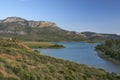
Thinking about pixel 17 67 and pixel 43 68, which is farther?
pixel 43 68

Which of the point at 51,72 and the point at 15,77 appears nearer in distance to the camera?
the point at 15,77

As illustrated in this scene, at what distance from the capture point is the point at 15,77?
15.5 m

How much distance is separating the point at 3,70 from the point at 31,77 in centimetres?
184

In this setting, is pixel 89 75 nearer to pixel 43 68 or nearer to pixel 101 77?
pixel 101 77

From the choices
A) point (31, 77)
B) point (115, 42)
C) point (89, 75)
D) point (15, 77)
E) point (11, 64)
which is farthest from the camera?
point (115, 42)

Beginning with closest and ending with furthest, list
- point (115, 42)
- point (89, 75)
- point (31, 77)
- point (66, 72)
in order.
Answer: point (31, 77) < point (66, 72) < point (89, 75) < point (115, 42)

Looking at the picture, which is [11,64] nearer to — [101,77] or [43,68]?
[43,68]

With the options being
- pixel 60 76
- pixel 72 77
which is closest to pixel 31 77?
pixel 60 76

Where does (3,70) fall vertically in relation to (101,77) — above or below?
above

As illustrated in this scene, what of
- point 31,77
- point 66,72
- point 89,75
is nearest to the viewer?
point 31,77

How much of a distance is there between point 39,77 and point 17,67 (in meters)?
1.64

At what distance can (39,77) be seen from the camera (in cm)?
1745

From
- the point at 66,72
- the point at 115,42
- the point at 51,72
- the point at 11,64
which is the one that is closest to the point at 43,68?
the point at 51,72

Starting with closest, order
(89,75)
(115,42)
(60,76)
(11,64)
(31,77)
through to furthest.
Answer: (31,77) < (11,64) < (60,76) < (89,75) < (115,42)
